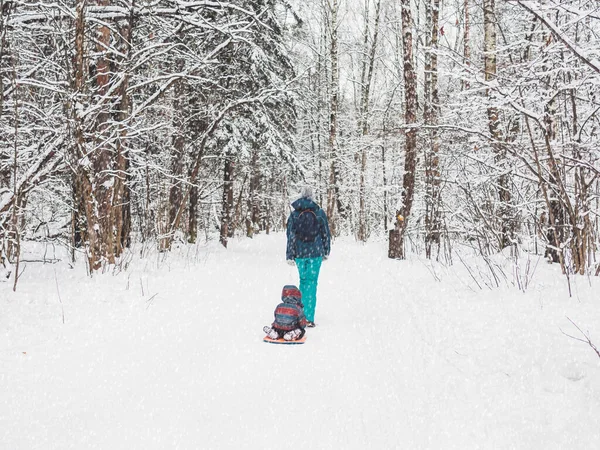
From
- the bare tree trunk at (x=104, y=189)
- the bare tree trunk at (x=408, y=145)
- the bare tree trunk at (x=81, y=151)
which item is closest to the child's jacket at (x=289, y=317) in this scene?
the bare tree trunk at (x=81, y=151)

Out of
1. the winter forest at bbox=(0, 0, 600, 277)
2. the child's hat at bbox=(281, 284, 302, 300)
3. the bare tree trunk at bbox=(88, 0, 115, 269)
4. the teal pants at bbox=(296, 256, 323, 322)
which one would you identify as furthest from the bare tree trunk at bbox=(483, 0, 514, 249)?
the bare tree trunk at bbox=(88, 0, 115, 269)

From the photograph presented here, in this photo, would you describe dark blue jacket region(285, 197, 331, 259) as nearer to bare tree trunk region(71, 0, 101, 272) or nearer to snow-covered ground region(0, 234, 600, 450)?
snow-covered ground region(0, 234, 600, 450)

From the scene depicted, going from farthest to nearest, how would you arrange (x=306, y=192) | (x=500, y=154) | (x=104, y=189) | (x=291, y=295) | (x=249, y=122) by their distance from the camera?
(x=249, y=122), (x=104, y=189), (x=500, y=154), (x=306, y=192), (x=291, y=295)

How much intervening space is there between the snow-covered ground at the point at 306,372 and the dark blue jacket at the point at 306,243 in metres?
1.10

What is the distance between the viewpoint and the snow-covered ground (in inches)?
108

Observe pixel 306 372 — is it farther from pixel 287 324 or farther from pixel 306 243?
pixel 306 243

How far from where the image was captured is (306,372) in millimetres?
3955

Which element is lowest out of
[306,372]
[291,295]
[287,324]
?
[306,372]

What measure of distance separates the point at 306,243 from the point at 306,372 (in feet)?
7.88

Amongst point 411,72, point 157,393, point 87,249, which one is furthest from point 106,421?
point 411,72

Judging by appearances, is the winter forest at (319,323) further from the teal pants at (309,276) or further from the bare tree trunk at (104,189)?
the teal pants at (309,276)

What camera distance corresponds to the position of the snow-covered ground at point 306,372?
274 cm

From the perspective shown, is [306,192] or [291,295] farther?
[306,192]

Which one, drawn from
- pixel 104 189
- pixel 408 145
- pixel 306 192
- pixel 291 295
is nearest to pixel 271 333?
pixel 291 295
